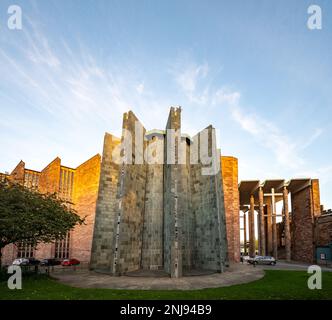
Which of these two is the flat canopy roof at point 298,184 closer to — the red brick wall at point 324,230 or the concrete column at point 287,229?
the concrete column at point 287,229

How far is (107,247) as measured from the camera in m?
25.2

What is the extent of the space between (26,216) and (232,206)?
30.1m

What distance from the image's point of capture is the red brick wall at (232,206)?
126ft

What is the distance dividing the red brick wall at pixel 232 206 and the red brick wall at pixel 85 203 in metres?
20.2

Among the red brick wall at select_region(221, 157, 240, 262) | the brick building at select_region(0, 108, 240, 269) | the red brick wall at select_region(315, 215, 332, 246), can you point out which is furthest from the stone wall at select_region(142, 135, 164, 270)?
the red brick wall at select_region(315, 215, 332, 246)

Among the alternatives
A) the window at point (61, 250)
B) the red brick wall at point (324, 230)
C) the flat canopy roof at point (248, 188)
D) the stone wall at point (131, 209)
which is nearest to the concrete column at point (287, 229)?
the red brick wall at point (324, 230)

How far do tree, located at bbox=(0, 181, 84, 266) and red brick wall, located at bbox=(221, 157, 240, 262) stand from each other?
25.5m

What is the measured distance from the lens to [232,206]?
3994 cm

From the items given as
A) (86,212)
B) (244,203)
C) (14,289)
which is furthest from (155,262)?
(244,203)

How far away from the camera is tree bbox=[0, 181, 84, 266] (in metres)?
17.3

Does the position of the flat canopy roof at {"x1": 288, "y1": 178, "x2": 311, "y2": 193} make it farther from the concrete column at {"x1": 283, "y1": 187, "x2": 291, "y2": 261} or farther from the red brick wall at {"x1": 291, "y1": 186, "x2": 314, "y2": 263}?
the concrete column at {"x1": 283, "y1": 187, "x2": 291, "y2": 261}

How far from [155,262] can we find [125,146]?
11.5 metres
